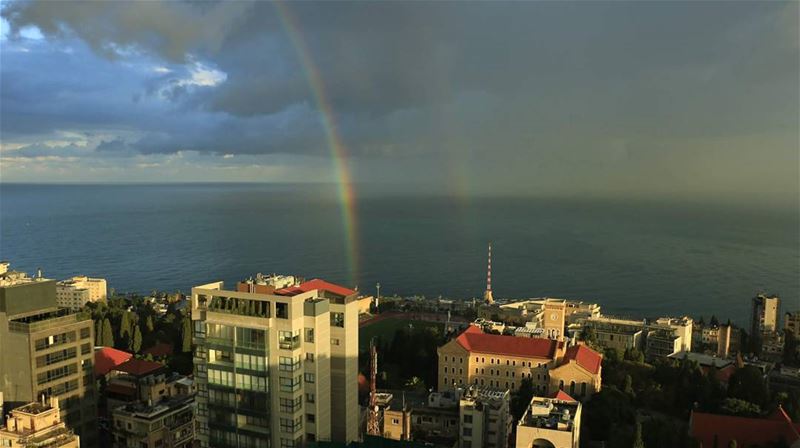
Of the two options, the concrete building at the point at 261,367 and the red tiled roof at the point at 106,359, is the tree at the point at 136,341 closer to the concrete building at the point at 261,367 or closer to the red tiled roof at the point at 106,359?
the red tiled roof at the point at 106,359

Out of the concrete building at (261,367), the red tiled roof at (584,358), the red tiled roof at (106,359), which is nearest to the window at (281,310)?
the concrete building at (261,367)

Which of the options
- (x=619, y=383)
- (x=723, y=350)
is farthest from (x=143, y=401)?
(x=723, y=350)

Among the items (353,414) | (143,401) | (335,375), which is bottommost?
(143,401)

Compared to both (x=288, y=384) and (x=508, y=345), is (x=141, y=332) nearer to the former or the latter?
(x=508, y=345)

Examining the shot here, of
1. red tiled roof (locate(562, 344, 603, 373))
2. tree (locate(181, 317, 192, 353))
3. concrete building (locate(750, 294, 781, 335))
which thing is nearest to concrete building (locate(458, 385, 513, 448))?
red tiled roof (locate(562, 344, 603, 373))

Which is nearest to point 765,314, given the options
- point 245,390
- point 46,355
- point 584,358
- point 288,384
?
point 584,358

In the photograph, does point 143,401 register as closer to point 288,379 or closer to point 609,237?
point 288,379

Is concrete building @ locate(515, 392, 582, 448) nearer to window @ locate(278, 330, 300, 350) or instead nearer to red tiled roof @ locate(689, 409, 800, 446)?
red tiled roof @ locate(689, 409, 800, 446)
